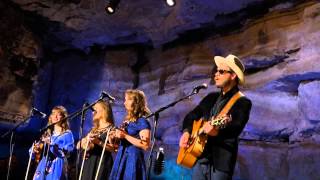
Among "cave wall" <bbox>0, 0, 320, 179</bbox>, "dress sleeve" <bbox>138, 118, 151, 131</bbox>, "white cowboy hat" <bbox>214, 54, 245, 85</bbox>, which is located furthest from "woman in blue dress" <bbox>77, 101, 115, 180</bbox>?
"cave wall" <bbox>0, 0, 320, 179</bbox>

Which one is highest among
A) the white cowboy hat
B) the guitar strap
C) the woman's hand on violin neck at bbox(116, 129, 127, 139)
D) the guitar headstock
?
the white cowboy hat

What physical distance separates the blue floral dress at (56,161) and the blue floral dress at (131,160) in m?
1.06

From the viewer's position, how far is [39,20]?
853 centimetres

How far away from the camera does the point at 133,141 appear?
14.5 ft

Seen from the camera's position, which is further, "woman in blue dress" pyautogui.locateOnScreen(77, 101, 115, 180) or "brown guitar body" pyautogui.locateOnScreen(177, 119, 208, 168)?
"woman in blue dress" pyautogui.locateOnScreen(77, 101, 115, 180)

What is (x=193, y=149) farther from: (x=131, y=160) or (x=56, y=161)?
(x=56, y=161)

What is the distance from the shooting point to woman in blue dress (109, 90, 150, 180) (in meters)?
4.46

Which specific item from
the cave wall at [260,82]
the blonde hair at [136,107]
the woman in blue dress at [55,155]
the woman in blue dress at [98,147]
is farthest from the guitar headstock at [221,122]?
the cave wall at [260,82]

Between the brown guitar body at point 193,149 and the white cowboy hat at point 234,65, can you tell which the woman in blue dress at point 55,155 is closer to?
the brown guitar body at point 193,149

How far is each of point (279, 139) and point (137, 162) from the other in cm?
283

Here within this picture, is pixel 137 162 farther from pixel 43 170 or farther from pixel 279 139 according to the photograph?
pixel 279 139

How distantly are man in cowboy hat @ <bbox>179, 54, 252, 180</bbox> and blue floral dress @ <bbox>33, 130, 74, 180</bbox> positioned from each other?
2.10 metres

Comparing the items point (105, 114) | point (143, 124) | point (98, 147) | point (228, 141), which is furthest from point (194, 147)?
point (105, 114)

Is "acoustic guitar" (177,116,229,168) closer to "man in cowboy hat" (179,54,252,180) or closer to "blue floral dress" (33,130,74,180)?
"man in cowboy hat" (179,54,252,180)
